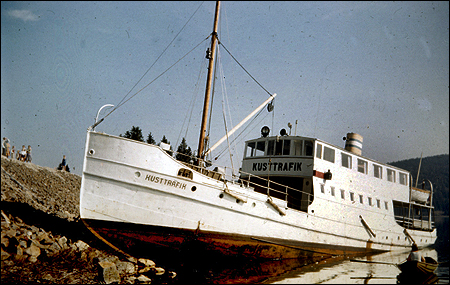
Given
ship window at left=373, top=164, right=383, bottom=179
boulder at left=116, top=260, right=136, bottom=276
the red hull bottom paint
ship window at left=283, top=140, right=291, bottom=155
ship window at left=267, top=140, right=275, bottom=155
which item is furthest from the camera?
ship window at left=373, top=164, right=383, bottom=179

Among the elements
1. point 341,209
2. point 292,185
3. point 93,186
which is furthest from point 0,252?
point 341,209

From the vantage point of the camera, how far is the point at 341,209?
52.6ft

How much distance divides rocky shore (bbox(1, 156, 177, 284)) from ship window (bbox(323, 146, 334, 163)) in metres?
9.70

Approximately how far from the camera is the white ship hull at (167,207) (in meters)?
10.4

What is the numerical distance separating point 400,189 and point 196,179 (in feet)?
53.2

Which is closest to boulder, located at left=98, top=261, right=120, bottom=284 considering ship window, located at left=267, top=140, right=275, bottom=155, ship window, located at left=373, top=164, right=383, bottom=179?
ship window, located at left=267, top=140, right=275, bottom=155

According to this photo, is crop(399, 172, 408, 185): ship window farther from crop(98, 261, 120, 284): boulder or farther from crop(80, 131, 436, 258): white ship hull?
crop(98, 261, 120, 284): boulder

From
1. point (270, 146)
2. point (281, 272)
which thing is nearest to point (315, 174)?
point (270, 146)

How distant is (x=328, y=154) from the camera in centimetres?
1605

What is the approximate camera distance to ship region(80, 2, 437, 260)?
34.3 feet

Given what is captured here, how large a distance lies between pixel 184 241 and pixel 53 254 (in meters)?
4.15

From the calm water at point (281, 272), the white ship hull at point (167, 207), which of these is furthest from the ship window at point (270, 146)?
the calm water at point (281, 272)

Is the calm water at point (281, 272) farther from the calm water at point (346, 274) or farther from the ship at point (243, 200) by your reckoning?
the ship at point (243, 200)

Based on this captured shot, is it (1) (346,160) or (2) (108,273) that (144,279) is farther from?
(1) (346,160)
